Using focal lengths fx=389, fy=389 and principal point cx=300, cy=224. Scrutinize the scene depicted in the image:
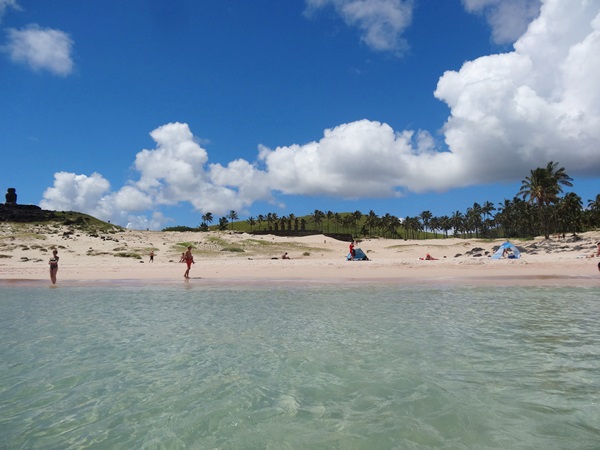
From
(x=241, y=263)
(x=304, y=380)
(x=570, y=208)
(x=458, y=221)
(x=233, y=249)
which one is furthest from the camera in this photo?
(x=458, y=221)

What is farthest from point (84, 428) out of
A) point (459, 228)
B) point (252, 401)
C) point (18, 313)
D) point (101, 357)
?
point (459, 228)

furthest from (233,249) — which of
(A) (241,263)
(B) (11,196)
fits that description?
(B) (11,196)

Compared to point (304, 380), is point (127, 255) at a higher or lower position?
higher

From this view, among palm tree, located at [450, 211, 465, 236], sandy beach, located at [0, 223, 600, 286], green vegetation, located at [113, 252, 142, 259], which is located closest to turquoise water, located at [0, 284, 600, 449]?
sandy beach, located at [0, 223, 600, 286]

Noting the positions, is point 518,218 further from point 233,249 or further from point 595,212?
point 233,249

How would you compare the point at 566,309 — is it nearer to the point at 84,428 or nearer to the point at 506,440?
the point at 506,440

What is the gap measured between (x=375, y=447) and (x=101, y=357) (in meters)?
6.10

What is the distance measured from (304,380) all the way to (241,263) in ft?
112

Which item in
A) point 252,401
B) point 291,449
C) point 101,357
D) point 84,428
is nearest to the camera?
point 291,449

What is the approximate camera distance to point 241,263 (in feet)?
131

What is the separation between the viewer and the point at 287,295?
18.9 m

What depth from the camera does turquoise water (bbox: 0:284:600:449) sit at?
15.1ft

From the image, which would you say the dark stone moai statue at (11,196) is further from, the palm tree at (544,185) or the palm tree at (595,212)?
the palm tree at (595,212)

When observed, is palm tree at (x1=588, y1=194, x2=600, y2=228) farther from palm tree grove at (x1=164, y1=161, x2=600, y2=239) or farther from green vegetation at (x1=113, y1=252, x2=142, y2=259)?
green vegetation at (x1=113, y1=252, x2=142, y2=259)
